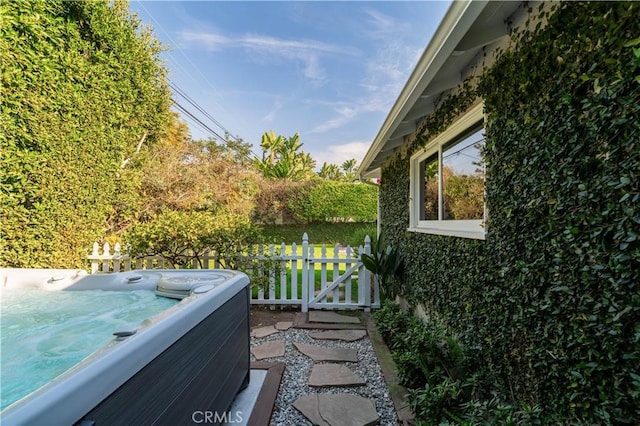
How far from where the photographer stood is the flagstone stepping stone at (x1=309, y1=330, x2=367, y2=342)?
3.81 m

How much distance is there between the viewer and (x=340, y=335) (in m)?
3.91

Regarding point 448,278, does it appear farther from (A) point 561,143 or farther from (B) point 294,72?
(B) point 294,72

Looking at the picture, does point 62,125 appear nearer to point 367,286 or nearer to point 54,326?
point 54,326

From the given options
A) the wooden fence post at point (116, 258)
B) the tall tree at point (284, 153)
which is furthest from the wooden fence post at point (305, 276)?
the tall tree at point (284, 153)

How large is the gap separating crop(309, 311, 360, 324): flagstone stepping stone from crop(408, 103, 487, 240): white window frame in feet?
5.38

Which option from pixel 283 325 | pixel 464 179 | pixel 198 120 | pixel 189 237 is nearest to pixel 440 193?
pixel 464 179

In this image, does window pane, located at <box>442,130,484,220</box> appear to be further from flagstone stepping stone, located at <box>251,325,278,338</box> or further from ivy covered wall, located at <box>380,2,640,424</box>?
flagstone stepping stone, located at <box>251,325,278,338</box>

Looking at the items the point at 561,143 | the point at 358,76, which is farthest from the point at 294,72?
the point at 561,143

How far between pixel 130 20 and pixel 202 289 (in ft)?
20.0

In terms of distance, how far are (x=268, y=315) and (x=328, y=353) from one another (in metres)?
1.61

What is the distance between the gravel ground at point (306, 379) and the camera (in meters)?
2.31

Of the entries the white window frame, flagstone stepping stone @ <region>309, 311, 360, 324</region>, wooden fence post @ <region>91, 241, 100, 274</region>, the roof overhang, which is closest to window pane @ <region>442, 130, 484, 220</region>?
the white window frame

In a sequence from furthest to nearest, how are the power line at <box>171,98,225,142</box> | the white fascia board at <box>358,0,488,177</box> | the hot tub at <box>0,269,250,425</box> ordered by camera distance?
the power line at <box>171,98,225,142</box> → the white fascia board at <box>358,0,488,177</box> → the hot tub at <box>0,269,250,425</box>

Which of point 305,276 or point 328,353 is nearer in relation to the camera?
point 328,353
